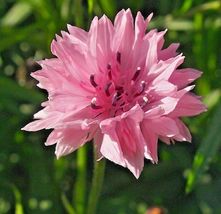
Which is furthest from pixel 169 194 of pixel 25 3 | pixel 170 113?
pixel 170 113

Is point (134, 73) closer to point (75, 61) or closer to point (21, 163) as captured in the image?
point (75, 61)

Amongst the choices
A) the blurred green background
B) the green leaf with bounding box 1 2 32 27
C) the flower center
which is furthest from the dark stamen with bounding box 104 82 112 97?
the green leaf with bounding box 1 2 32 27

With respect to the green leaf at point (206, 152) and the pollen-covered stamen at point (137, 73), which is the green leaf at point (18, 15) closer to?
the green leaf at point (206, 152)

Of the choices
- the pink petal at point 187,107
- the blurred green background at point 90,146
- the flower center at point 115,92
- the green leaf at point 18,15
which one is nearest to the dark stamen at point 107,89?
the flower center at point 115,92

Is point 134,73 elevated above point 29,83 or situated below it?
above

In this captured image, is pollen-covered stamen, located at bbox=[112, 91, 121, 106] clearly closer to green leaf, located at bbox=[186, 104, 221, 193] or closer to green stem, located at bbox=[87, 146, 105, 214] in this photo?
green stem, located at bbox=[87, 146, 105, 214]

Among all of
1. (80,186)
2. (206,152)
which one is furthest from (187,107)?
(80,186)
